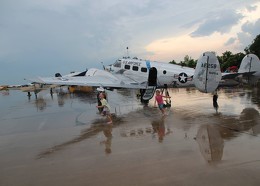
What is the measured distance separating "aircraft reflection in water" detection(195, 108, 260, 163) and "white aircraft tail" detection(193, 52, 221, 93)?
8.02ft

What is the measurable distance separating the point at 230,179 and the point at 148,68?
46.5 feet

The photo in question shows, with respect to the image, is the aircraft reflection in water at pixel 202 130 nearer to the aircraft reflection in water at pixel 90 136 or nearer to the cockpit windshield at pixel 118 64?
the aircraft reflection in water at pixel 90 136

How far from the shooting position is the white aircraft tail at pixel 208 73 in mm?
13984

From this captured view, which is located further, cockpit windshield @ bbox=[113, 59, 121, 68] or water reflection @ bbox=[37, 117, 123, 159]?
cockpit windshield @ bbox=[113, 59, 121, 68]

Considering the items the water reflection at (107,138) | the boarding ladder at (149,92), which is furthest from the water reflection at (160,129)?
the boarding ladder at (149,92)

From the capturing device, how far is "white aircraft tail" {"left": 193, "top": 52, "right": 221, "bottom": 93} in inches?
551

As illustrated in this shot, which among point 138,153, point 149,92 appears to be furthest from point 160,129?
point 149,92

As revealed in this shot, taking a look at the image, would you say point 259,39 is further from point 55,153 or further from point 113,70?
point 55,153

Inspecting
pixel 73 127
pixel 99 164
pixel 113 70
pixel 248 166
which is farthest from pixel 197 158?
pixel 113 70

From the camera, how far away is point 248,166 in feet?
19.1

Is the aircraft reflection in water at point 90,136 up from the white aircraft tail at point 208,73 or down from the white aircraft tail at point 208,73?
down

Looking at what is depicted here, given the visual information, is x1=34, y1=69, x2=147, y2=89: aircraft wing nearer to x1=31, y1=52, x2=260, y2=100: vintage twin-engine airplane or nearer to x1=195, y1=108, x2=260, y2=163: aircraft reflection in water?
x1=31, y1=52, x2=260, y2=100: vintage twin-engine airplane

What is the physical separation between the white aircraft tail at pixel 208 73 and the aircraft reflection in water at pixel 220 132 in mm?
2445

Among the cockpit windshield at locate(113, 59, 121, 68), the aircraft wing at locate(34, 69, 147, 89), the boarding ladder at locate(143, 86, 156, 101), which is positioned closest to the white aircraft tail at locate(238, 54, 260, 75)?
the boarding ladder at locate(143, 86, 156, 101)
